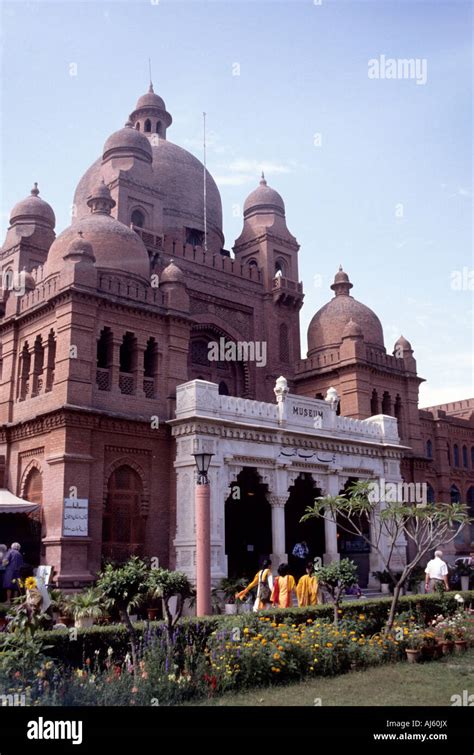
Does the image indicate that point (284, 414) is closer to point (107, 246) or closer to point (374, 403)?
point (374, 403)

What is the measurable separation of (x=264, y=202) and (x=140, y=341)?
1343cm

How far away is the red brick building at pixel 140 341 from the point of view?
2016 centimetres

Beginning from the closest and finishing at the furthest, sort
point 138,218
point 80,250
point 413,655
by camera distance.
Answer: point 413,655 < point 80,250 < point 138,218

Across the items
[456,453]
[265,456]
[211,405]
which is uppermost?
[456,453]

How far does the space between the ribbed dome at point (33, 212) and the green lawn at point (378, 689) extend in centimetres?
2453

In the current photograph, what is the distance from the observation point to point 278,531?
873 inches

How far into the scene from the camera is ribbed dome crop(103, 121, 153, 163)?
2912cm

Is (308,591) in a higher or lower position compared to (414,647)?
higher

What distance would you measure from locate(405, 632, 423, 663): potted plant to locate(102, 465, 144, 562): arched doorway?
9.76 m

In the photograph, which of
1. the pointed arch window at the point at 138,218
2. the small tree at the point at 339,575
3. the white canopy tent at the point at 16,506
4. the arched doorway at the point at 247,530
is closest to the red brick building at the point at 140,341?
the pointed arch window at the point at 138,218

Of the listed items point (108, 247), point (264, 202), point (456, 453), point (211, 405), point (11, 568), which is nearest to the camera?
point (11, 568)

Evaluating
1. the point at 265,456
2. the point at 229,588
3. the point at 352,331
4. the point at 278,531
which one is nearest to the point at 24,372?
the point at 265,456

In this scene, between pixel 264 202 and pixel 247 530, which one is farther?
pixel 264 202

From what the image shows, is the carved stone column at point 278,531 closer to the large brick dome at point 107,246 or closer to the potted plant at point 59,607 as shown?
the potted plant at point 59,607
